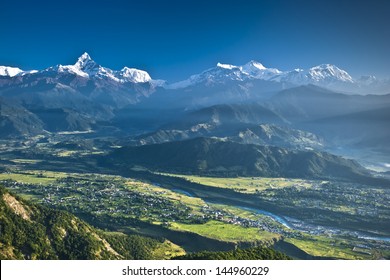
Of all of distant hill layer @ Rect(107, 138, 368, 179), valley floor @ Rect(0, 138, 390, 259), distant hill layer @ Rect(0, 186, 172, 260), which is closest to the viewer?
distant hill layer @ Rect(0, 186, 172, 260)

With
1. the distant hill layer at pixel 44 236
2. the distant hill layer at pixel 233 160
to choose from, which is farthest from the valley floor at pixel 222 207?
the distant hill layer at pixel 44 236

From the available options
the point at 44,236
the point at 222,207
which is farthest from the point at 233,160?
the point at 44,236

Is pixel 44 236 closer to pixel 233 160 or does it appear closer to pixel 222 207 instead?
pixel 222 207

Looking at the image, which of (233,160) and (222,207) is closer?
(222,207)

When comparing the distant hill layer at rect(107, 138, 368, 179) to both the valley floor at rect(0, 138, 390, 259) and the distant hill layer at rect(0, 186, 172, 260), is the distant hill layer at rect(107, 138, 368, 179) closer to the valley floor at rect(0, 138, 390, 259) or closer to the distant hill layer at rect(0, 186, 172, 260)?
the valley floor at rect(0, 138, 390, 259)

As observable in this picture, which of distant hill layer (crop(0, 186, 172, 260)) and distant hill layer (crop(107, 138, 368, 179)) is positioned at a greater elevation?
distant hill layer (crop(107, 138, 368, 179))

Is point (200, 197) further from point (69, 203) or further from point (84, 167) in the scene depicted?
point (84, 167)

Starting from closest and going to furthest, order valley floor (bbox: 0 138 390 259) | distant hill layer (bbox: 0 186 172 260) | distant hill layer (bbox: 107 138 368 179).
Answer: distant hill layer (bbox: 0 186 172 260) < valley floor (bbox: 0 138 390 259) < distant hill layer (bbox: 107 138 368 179)

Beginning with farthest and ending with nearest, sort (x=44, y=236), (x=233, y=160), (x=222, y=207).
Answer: (x=233, y=160) < (x=222, y=207) < (x=44, y=236)

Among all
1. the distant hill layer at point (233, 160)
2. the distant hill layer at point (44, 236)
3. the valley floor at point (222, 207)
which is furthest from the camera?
the distant hill layer at point (233, 160)

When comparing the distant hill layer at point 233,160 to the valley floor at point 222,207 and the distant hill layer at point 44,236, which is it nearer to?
the valley floor at point 222,207

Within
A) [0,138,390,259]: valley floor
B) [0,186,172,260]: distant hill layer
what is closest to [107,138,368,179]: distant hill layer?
[0,138,390,259]: valley floor

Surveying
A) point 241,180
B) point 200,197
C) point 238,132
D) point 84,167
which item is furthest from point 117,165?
point 238,132
